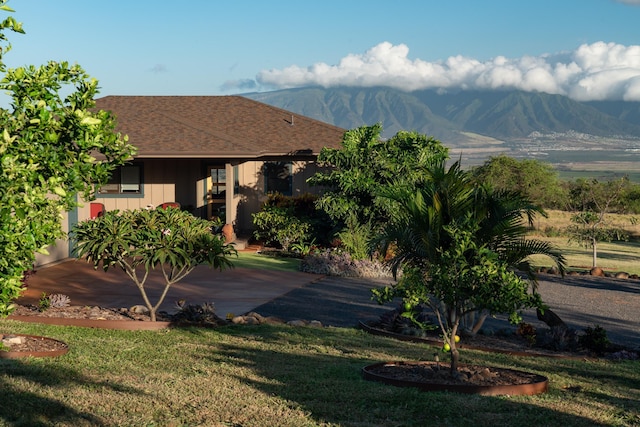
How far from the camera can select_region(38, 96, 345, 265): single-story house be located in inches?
1117

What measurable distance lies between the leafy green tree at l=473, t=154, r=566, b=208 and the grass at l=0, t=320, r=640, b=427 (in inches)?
2028

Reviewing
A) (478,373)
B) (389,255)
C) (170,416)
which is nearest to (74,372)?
(170,416)

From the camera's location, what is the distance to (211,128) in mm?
31953

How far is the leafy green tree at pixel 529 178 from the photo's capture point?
6519cm

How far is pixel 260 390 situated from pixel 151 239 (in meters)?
5.08

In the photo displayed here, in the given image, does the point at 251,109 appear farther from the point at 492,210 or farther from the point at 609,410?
the point at 609,410

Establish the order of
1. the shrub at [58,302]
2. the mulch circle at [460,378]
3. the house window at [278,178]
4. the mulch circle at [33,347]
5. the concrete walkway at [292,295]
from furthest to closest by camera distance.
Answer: the house window at [278,178] < the concrete walkway at [292,295] < the shrub at [58,302] < the mulch circle at [33,347] < the mulch circle at [460,378]

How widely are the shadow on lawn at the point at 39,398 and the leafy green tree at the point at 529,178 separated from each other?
54.6 metres

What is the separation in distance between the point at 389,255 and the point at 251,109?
42.1 feet

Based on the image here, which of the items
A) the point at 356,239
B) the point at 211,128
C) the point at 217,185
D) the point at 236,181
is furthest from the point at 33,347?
the point at 211,128

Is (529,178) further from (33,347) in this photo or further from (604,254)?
(33,347)

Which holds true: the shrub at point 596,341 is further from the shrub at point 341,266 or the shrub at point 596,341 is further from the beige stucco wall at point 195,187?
the beige stucco wall at point 195,187

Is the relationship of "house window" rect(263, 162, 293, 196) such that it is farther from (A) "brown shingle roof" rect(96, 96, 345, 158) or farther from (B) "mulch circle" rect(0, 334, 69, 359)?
(B) "mulch circle" rect(0, 334, 69, 359)

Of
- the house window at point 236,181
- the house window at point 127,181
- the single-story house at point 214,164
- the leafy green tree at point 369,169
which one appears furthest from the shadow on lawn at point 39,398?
the house window at point 236,181
